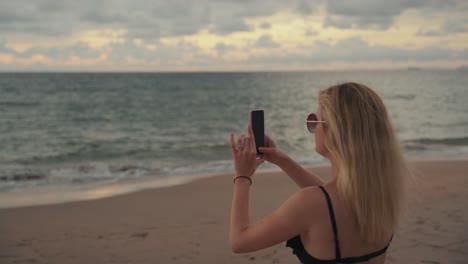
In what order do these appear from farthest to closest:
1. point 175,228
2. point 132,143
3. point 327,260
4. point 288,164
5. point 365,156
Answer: point 132,143 < point 175,228 < point 288,164 < point 327,260 < point 365,156

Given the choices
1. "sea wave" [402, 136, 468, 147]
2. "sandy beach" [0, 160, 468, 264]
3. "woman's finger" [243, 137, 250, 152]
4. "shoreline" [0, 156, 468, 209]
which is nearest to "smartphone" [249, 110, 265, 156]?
"woman's finger" [243, 137, 250, 152]

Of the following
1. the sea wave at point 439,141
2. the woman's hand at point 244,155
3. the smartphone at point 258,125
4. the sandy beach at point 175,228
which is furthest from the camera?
the sea wave at point 439,141

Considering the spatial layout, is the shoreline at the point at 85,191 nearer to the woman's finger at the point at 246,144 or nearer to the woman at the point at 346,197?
the woman's finger at the point at 246,144

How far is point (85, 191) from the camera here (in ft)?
33.7

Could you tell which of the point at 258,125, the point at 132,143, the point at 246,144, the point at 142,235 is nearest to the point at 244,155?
the point at 246,144

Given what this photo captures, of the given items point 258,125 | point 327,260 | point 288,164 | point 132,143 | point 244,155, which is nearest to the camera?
point 327,260

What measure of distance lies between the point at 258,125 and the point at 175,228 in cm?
518

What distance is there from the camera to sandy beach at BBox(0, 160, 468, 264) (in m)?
5.87

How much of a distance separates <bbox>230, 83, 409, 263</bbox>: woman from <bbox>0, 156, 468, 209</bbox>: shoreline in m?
8.05

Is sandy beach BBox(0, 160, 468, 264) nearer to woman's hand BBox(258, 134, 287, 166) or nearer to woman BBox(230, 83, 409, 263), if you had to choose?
woman's hand BBox(258, 134, 287, 166)

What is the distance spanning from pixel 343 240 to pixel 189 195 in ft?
25.2

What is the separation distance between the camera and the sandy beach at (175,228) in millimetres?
5871

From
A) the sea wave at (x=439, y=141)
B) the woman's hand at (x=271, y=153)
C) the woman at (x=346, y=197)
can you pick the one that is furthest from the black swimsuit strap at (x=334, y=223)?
the sea wave at (x=439, y=141)

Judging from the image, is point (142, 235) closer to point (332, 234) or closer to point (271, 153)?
point (271, 153)
